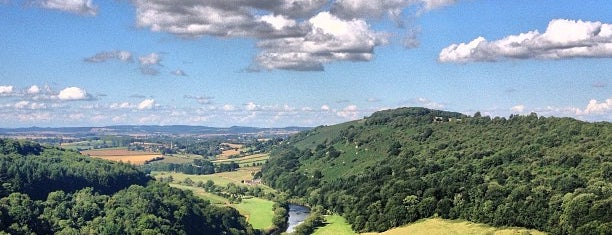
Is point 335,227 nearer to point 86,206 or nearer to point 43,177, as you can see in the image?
point 86,206

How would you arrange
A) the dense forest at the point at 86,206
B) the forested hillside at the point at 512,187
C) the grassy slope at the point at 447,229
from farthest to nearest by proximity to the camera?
the dense forest at the point at 86,206, the grassy slope at the point at 447,229, the forested hillside at the point at 512,187

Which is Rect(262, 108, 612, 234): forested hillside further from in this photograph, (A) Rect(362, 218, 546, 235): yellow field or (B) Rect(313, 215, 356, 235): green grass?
(B) Rect(313, 215, 356, 235): green grass

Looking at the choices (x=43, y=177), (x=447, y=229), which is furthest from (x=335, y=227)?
(x=43, y=177)

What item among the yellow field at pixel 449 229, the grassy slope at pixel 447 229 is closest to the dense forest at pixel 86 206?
the grassy slope at pixel 447 229

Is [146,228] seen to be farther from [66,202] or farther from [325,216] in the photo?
[325,216]

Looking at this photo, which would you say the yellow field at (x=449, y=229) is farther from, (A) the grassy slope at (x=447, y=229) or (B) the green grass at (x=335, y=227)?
(B) the green grass at (x=335, y=227)

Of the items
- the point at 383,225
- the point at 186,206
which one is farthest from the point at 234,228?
the point at 383,225

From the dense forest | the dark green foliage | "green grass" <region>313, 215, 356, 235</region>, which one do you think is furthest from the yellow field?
the dark green foliage
